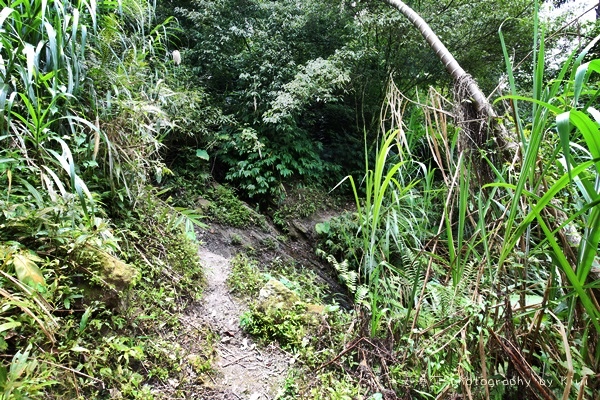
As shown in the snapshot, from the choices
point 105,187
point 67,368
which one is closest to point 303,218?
point 105,187

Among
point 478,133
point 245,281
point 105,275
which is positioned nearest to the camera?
point 105,275

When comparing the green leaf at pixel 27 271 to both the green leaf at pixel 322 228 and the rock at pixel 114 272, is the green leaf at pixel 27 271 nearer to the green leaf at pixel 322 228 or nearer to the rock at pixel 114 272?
the rock at pixel 114 272

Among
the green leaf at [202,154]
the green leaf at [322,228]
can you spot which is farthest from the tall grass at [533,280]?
the green leaf at [202,154]

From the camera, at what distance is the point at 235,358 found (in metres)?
1.58

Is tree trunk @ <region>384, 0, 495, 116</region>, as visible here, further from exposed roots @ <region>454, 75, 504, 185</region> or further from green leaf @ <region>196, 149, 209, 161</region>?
green leaf @ <region>196, 149, 209, 161</region>

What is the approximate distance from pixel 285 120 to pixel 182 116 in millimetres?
1485

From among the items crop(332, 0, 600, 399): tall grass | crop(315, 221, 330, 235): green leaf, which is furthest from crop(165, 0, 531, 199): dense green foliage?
crop(332, 0, 600, 399): tall grass

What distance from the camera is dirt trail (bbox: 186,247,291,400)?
140cm

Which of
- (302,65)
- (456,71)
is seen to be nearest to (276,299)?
(456,71)

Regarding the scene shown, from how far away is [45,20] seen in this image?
1453mm

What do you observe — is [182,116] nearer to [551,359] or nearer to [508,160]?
[508,160]

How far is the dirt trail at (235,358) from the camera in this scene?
140 centimetres

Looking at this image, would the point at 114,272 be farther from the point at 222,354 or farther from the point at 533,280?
the point at 533,280

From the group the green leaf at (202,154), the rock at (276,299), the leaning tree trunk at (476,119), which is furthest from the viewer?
the green leaf at (202,154)
